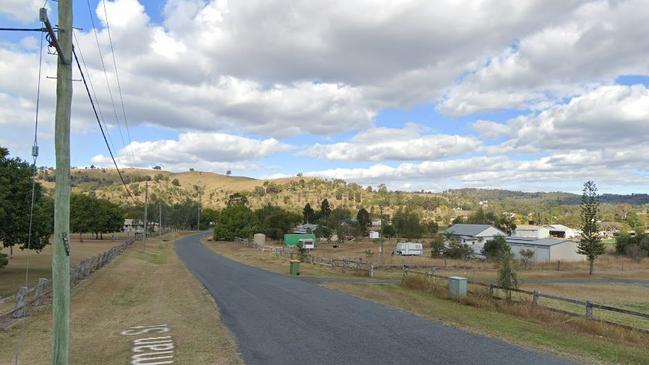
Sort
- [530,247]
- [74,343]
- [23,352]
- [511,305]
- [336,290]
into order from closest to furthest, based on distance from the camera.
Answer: [23,352]
[74,343]
[511,305]
[336,290]
[530,247]

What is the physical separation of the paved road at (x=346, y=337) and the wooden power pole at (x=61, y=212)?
353 centimetres

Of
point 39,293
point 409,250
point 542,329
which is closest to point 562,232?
point 409,250

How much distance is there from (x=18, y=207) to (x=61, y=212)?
24.1 m

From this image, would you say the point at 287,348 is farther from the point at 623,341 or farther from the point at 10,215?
the point at 10,215

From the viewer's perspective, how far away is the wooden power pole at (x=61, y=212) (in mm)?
8539

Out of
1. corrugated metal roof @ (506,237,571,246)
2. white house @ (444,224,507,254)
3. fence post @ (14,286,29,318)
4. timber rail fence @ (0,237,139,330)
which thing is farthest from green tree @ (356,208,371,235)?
fence post @ (14,286,29,318)

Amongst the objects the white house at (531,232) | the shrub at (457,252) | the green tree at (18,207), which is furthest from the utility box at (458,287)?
the white house at (531,232)

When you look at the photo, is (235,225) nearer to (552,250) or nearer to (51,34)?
(552,250)

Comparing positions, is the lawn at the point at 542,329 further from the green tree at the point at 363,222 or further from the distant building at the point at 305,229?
the green tree at the point at 363,222

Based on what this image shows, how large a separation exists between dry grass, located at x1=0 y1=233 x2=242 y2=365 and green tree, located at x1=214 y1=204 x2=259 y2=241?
251ft

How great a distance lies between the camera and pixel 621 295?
41219 mm

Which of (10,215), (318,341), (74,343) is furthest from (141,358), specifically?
(10,215)

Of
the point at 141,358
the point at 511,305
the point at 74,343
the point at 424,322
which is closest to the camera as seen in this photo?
the point at 141,358

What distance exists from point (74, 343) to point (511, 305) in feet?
50.2
